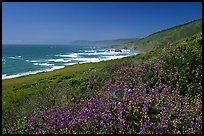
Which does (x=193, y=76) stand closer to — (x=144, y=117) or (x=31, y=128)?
(x=144, y=117)

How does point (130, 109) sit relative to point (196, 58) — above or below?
below

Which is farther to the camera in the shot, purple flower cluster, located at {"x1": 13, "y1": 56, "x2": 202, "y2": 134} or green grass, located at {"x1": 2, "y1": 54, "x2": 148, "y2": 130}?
green grass, located at {"x1": 2, "y1": 54, "x2": 148, "y2": 130}

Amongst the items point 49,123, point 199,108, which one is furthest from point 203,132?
point 49,123

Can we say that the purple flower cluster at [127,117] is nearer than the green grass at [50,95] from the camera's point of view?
Yes

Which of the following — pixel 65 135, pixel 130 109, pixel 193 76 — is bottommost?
pixel 65 135

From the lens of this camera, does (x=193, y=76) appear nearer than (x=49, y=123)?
No

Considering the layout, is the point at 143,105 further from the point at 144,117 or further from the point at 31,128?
the point at 31,128

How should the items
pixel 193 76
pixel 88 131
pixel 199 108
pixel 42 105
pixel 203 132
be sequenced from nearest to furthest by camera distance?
pixel 203 132 → pixel 88 131 → pixel 199 108 → pixel 193 76 → pixel 42 105

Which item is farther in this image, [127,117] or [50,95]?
[50,95]

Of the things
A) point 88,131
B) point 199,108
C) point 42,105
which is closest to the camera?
point 88,131
